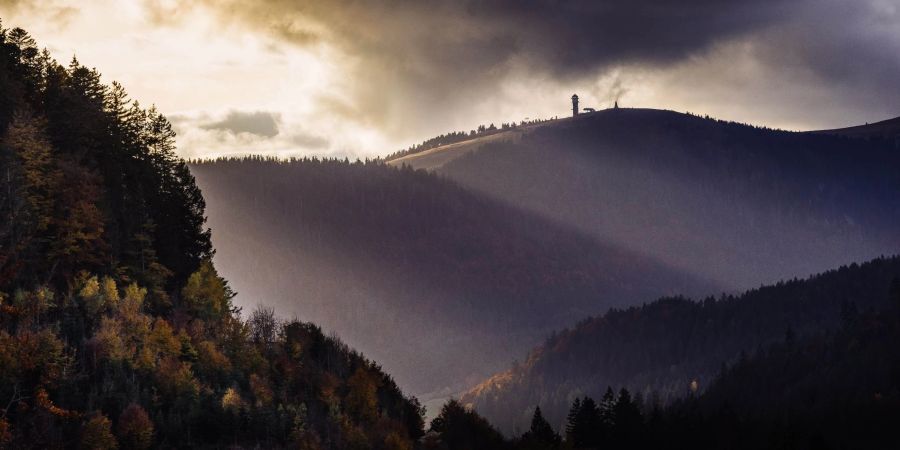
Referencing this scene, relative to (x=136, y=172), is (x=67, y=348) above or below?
below

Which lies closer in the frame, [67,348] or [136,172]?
[67,348]

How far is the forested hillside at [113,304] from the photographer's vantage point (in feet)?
333

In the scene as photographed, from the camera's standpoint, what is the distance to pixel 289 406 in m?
122

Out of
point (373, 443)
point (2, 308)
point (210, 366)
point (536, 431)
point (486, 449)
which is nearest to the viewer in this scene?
point (2, 308)

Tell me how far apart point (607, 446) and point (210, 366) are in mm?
81034

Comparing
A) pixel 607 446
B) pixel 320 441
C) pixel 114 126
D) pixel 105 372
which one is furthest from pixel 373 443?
pixel 607 446

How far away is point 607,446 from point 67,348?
98.6 m

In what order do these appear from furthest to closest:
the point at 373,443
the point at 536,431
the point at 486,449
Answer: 1. the point at 536,431
2. the point at 486,449
3. the point at 373,443

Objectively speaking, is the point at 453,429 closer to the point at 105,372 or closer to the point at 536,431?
the point at 536,431

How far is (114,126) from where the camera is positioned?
120 meters

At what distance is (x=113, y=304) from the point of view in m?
108

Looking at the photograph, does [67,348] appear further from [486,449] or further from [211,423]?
[486,449]

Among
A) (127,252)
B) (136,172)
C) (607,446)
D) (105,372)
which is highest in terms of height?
(136,172)

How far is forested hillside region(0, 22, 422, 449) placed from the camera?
333ft
